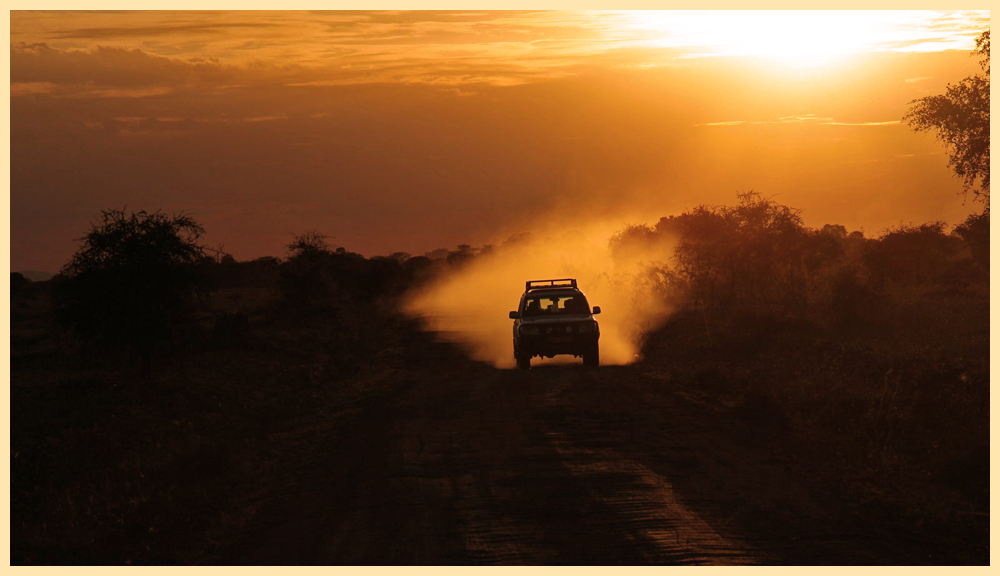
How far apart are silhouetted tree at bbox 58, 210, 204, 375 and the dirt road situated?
30.4ft

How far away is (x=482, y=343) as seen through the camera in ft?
115

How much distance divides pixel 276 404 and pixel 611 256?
68.9 metres

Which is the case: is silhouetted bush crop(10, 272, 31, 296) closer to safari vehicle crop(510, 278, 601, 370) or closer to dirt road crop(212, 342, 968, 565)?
safari vehicle crop(510, 278, 601, 370)

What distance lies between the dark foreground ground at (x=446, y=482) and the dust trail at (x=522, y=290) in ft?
30.0

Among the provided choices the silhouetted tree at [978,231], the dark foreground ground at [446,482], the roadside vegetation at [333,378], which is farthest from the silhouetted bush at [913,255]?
the dark foreground ground at [446,482]

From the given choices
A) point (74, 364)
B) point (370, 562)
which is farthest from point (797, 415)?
point (74, 364)

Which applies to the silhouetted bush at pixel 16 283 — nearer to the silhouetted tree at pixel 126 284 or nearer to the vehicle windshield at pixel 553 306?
the silhouetted tree at pixel 126 284

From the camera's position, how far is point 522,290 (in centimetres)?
8350

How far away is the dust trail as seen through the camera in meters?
35.1

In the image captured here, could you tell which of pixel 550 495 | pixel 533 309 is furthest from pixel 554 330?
pixel 550 495

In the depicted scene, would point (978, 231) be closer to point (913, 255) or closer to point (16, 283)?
point (913, 255)

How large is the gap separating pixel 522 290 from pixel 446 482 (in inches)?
2800

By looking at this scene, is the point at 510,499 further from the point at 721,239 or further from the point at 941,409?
the point at 721,239

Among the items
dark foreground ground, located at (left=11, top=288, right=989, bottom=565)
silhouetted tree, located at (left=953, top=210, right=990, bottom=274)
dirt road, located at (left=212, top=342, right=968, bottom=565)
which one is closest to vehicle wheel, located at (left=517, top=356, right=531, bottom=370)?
dark foreground ground, located at (left=11, top=288, right=989, bottom=565)
